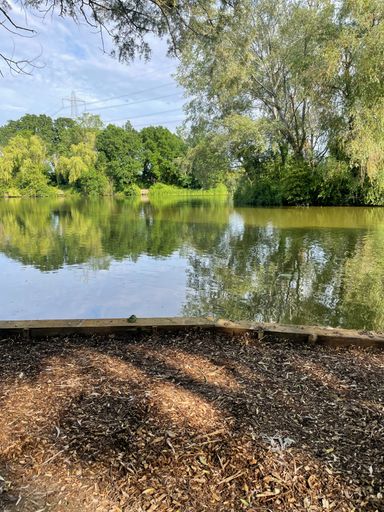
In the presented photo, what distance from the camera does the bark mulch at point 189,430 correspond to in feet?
6.06

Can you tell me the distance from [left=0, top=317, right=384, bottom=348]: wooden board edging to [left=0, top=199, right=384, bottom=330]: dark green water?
1.61 m

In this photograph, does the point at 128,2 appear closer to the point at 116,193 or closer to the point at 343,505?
the point at 343,505

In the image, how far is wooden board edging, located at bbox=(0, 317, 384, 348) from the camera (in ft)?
11.5

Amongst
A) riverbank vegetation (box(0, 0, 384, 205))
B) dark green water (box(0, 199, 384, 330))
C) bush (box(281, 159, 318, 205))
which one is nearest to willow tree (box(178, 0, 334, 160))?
riverbank vegetation (box(0, 0, 384, 205))

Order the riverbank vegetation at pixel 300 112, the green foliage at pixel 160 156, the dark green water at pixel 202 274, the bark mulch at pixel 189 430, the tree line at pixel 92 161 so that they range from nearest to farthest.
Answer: the bark mulch at pixel 189 430 < the dark green water at pixel 202 274 < the riverbank vegetation at pixel 300 112 < the tree line at pixel 92 161 < the green foliage at pixel 160 156

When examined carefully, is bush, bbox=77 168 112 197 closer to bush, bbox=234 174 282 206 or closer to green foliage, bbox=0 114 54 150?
green foliage, bbox=0 114 54 150

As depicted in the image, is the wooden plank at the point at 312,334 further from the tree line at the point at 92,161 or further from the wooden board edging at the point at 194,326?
the tree line at the point at 92,161

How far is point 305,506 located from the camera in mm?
1793

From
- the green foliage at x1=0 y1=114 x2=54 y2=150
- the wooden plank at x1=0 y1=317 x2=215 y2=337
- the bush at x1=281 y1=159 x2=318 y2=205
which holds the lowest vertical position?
the wooden plank at x1=0 y1=317 x2=215 y2=337

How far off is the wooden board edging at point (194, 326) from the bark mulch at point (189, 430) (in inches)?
9.1

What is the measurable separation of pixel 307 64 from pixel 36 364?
810 inches

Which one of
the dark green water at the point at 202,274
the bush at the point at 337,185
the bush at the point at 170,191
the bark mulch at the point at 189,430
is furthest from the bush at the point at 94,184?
the bark mulch at the point at 189,430

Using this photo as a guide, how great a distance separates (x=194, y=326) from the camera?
3.72 metres

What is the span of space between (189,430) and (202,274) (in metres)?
5.72
